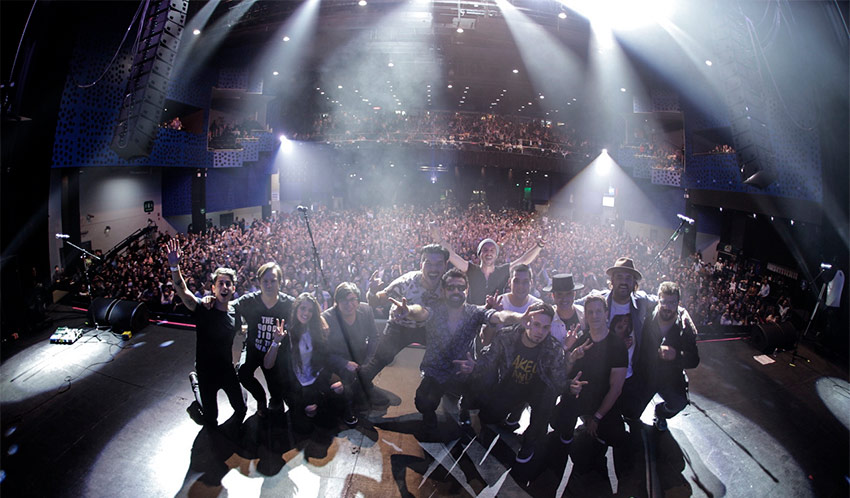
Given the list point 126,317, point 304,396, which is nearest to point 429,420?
point 304,396

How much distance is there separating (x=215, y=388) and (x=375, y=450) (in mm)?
1459

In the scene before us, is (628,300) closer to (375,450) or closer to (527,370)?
(527,370)

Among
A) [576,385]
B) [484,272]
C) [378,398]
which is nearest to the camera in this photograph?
[576,385]

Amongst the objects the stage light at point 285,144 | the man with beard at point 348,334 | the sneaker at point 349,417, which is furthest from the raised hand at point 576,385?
the stage light at point 285,144

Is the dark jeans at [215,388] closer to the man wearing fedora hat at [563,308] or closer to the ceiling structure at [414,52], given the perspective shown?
the man wearing fedora hat at [563,308]

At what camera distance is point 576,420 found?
3152 millimetres

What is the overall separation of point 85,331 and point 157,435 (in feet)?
10.5

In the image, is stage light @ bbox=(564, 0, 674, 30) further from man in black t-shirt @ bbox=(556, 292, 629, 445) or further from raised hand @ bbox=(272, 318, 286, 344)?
raised hand @ bbox=(272, 318, 286, 344)

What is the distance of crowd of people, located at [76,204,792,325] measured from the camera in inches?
282

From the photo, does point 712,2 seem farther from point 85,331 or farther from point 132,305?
point 85,331

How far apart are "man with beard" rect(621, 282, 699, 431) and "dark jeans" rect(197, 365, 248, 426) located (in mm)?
3314

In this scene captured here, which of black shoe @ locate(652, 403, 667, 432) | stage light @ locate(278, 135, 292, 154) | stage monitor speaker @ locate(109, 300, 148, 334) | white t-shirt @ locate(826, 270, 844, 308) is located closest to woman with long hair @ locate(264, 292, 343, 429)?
black shoe @ locate(652, 403, 667, 432)

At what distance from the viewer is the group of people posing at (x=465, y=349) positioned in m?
3.03

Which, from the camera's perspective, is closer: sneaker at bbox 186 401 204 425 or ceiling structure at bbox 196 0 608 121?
sneaker at bbox 186 401 204 425
